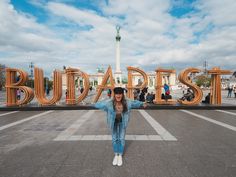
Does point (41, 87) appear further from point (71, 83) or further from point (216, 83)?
point (216, 83)

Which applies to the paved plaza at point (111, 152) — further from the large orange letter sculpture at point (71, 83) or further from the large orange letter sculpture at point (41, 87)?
the large orange letter sculpture at point (71, 83)

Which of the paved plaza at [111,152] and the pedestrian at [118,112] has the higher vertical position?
the pedestrian at [118,112]

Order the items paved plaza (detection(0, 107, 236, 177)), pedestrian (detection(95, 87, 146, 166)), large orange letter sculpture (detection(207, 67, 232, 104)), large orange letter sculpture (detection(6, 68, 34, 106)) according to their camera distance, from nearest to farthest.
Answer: paved plaza (detection(0, 107, 236, 177)) < pedestrian (detection(95, 87, 146, 166)) < large orange letter sculpture (detection(6, 68, 34, 106)) < large orange letter sculpture (detection(207, 67, 232, 104))

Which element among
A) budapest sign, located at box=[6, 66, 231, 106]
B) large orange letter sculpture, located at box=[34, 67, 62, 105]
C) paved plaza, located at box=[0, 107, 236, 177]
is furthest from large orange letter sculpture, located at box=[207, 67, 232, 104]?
large orange letter sculpture, located at box=[34, 67, 62, 105]

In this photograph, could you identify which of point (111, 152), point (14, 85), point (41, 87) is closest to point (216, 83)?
point (111, 152)

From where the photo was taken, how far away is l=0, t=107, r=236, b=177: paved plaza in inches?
144

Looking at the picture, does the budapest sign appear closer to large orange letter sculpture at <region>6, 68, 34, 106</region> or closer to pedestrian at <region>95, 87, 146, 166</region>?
large orange letter sculpture at <region>6, 68, 34, 106</region>

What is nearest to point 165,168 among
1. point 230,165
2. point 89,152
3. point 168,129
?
point 230,165

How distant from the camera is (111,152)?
4.66m

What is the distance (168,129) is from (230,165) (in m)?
3.31

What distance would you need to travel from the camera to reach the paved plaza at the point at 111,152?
3650mm

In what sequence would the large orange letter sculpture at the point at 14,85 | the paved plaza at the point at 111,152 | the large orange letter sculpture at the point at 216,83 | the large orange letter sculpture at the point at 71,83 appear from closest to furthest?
1. the paved plaza at the point at 111,152
2. the large orange letter sculpture at the point at 14,85
3. the large orange letter sculpture at the point at 71,83
4. the large orange letter sculpture at the point at 216,83

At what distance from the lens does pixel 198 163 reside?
13.1 feet

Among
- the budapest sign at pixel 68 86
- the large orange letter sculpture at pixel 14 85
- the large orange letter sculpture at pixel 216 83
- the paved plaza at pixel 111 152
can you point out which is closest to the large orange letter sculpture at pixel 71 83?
the budapest sign at pixel 68 86
